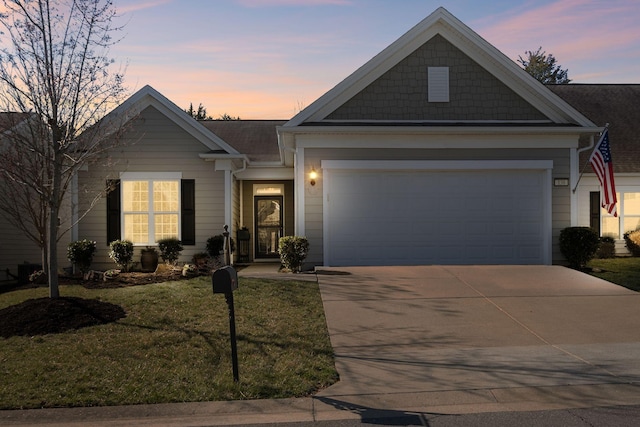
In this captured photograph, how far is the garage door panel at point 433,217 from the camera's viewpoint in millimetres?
14352

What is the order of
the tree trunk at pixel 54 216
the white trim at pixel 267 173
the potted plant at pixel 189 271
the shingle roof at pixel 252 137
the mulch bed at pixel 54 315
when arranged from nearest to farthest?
the mulch bed at pixel 54 315 < the tree trunk at pixel 54 216 < the potted plant at pixel 189 271 < the white trim at pixel 267 173 < the shingle roof at pixel 252 137

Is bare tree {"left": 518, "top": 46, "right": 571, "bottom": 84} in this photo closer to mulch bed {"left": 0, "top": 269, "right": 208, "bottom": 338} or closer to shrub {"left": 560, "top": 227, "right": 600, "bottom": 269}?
shrub {"left": 560, "top": 227, "right": 600, "bottom": 269}

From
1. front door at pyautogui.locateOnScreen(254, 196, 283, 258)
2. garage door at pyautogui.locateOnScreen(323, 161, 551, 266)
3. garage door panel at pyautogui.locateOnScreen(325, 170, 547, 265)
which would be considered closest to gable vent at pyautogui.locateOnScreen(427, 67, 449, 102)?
garage door at pyautogui.locateOnScreen(323, 161, 551, 266)

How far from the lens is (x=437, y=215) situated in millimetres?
14414

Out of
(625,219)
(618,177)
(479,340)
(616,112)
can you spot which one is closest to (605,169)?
(618,177)

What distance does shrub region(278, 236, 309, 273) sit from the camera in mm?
13594

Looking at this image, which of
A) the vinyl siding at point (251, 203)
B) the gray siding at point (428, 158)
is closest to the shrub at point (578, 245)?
the gray siding at point (428, 158)

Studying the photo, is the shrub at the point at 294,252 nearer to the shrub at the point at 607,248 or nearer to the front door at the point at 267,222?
the front door at the point at 267,222

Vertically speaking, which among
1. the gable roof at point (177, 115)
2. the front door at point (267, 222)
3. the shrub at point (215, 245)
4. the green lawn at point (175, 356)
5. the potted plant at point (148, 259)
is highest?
the gable roof at point (177, 115)

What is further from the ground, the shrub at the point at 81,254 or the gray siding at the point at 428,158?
the gray siding at the point at 428,158

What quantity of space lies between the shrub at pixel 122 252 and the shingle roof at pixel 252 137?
196 inches

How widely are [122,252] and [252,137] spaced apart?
790 cm

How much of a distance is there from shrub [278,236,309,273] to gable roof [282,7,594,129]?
2.96 meters

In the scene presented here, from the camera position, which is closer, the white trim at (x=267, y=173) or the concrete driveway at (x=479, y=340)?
the concrete driveway at (x=479, y=340)
